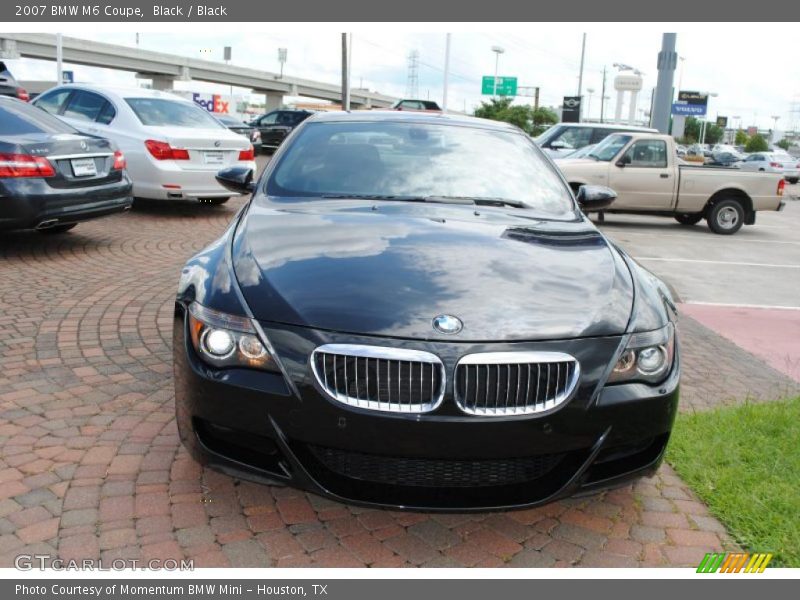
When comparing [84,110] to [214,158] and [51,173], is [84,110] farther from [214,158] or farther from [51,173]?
[51,173]

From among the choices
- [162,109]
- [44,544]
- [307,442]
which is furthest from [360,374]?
[162,109]

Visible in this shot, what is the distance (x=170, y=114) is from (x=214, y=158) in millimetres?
1100

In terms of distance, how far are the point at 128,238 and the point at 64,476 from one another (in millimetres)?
6083

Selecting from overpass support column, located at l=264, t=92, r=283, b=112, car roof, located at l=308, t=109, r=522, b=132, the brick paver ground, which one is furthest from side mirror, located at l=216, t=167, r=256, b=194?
overpass support column, located at l=264, t=92, r=283, b=112

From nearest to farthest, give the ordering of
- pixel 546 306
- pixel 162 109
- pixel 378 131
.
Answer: pixel 546 306
pixel 378 131
pixel 162 109

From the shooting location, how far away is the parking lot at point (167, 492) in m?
2.74

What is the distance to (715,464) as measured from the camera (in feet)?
11.7

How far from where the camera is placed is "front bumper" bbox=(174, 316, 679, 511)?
2.40 meters

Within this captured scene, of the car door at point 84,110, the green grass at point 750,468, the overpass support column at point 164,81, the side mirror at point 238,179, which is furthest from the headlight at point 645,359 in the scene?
the overpass support column at point 164,81

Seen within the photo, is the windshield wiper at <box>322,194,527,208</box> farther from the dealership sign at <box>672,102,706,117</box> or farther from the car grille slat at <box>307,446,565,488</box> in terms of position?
the dealership sign at <box>672,102,706,117</box>

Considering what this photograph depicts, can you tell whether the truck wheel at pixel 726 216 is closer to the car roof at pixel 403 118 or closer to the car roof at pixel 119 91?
the car roof at pixel 119 91

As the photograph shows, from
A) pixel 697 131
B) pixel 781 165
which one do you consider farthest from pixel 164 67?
pixel 697 131

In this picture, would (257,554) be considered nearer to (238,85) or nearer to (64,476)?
(64,476)

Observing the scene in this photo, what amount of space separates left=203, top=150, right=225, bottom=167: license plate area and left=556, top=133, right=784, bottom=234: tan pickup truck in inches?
228
